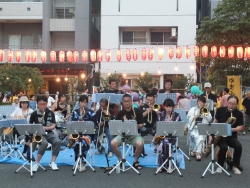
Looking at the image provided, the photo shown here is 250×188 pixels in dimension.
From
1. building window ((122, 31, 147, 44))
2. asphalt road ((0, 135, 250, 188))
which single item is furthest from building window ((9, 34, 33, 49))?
asphalt road ((0, 135, 250, 188))

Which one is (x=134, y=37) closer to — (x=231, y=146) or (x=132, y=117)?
(x=132, y=117)

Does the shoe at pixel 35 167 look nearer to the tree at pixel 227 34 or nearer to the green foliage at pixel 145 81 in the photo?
the tree at pixel 227 34

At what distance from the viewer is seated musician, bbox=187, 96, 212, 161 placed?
9.04 m

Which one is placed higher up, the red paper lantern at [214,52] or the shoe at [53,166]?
the red paper lantern at [214,52]

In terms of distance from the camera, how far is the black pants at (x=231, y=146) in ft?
24.7

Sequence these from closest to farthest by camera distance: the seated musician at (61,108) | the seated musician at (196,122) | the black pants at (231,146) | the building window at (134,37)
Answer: the black pants at (231,146) → the seated musician at (196,122) → the seated musician at (61,108) → the building window at (134,37)

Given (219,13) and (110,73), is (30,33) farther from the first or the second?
(219,13)

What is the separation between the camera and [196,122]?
9.17 meters

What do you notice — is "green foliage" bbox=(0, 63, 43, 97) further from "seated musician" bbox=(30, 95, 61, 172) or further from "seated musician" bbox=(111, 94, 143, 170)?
"seated musician" bbox=(111, 94, 143, 170)

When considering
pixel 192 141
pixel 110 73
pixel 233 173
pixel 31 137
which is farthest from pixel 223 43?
pixel 31 137

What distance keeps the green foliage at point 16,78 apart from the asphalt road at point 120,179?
57.0 ft

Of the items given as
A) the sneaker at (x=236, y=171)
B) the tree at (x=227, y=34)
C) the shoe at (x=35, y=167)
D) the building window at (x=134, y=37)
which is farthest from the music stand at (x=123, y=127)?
the building window at (x=134, y=37)

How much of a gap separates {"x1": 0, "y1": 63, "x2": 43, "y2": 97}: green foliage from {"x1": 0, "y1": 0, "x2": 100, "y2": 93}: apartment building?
3832 mm

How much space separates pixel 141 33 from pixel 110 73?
4509 millimetres
